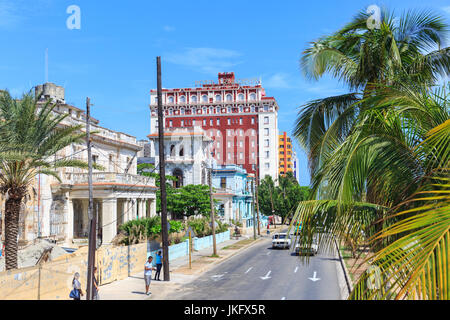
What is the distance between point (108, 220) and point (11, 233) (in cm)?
1834

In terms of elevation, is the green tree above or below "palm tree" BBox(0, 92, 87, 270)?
below

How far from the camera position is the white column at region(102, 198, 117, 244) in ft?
123

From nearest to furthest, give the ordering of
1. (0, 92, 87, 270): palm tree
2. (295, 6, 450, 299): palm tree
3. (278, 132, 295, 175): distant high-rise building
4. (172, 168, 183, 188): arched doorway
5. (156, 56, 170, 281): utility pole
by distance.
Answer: (295, 6, 450, 299): palm tree
(0, 92, 87, 270): palm tree
(156, 56, 170, 281): utility pole
(172, 168, 183, 188): arched doorway
(278, 132, 295, 175): distant high-rise building

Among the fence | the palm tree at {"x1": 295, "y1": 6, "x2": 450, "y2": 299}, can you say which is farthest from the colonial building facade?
the palm tree at {"x1": 295, "y1": 6, "x2": 450, "y2": 299}

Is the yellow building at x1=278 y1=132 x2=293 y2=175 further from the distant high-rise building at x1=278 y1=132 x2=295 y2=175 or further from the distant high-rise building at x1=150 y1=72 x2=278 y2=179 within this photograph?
the distant high-rise building at x1=150 y1=72 x2=278 y2=179

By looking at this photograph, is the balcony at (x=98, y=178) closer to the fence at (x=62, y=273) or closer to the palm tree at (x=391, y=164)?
the fence at (x=62, y=273)

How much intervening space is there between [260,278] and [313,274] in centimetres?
342

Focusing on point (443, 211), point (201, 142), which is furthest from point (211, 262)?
point (201, 142)

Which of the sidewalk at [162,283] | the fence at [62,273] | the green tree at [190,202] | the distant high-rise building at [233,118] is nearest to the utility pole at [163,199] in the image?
the sidewalk at [162,283]

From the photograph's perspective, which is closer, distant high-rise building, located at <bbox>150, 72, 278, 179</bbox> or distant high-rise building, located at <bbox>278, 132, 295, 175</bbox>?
distant high-rise building, located at <bbox>150, 72, 278, 179</bbox>

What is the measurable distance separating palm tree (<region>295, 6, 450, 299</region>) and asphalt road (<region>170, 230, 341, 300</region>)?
1142 cm

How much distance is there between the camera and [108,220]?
37.6 meters

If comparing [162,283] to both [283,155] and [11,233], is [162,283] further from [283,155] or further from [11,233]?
[283,155]

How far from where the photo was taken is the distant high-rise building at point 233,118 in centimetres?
12231
